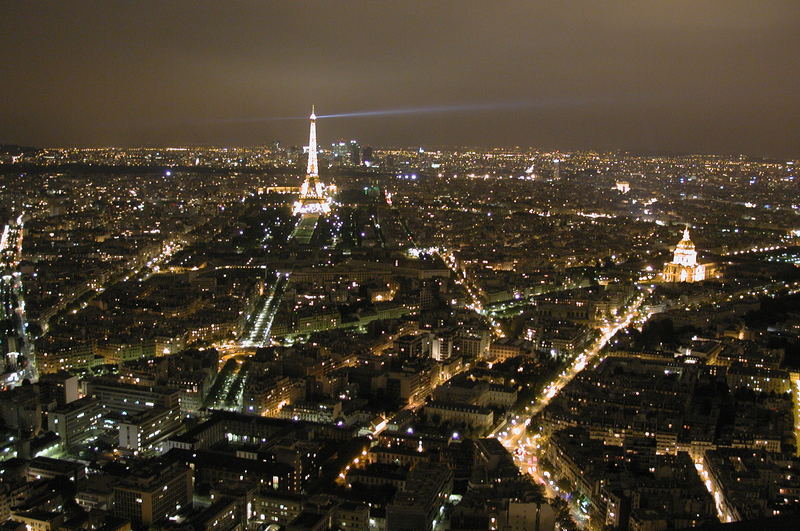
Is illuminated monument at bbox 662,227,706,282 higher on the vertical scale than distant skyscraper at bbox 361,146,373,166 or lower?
lower

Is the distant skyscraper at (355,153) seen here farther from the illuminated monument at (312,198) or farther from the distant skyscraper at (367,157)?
the illuminated monument at (312,198)

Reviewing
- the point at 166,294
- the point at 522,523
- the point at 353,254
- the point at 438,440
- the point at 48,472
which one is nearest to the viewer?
the point at 522,523

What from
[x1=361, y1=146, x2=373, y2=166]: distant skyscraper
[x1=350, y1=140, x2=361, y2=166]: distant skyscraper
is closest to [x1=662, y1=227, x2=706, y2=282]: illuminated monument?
[x1=350, y1=140, x2=361, y2=166]: distant skyscraper

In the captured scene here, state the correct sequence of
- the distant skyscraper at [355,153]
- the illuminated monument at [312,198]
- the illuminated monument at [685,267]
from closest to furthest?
the illuminated monument at [685,267] → the illuminated monument at [312,198] → the distant skyscraper at [355,153]

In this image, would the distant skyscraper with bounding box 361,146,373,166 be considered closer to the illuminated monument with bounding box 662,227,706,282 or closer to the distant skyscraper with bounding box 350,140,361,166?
the distant skyscraper with bounding box 350,140,361,166

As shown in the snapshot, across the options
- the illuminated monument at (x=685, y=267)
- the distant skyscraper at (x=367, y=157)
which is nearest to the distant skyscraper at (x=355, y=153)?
the distant skyscraper at (x=367, y=157)

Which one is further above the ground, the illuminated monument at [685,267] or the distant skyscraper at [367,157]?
the distant skyscraper at [367,157]

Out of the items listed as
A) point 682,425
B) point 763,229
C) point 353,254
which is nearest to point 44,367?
point 682,425

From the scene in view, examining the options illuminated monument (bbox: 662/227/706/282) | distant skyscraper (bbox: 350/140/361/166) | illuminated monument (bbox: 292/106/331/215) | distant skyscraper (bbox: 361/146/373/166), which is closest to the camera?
illuminated monument (bbox: 662/227/706/282)

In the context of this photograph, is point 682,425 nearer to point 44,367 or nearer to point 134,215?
point 44,367
